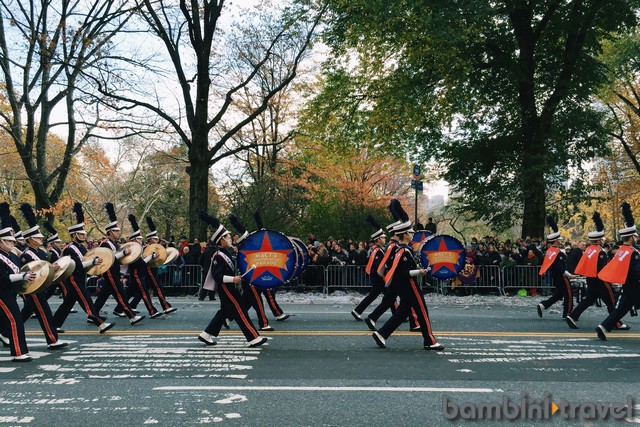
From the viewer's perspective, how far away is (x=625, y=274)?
32.3 feet

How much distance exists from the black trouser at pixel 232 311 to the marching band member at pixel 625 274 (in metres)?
5.86

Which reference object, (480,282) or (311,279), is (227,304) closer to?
(311,279)

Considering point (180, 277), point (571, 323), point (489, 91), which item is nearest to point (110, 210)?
point (180, 277)

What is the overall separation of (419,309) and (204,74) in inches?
633

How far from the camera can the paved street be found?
227 inches

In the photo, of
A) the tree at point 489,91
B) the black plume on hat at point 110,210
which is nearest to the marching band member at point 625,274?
the black plume on hat at point 110,210

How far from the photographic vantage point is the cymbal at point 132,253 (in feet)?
40.1

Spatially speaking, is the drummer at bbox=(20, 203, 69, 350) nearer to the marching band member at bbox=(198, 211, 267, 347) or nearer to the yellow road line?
the yellow road line

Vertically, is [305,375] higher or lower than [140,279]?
lower

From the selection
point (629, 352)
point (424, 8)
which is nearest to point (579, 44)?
point (424, 8)

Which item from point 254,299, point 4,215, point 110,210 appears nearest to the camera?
point 4,215

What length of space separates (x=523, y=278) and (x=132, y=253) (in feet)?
38.3

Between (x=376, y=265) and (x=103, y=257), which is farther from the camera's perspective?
(x=376, y=265)

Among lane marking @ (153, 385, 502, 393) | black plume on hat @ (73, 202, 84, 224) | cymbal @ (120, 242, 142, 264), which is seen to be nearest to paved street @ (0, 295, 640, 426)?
lane marking @ (153, 385, 502, 393)
